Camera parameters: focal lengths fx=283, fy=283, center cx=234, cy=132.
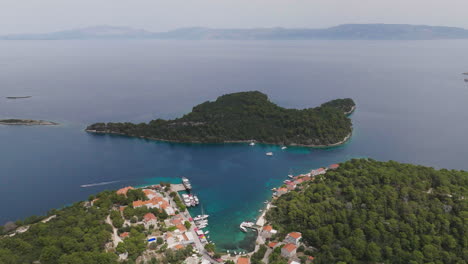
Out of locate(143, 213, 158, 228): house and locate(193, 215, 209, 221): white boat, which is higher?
locate(143, 213, 158, 228): house

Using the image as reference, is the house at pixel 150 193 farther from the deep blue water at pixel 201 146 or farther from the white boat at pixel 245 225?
the white boat at pixel 245 225

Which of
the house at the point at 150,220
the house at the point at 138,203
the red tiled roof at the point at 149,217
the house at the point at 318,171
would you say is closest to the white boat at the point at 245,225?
the house at the point at 150,220

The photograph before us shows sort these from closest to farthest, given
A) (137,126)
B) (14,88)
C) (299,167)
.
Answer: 1. (299,167)
2. (137,126)
3. (14,88)

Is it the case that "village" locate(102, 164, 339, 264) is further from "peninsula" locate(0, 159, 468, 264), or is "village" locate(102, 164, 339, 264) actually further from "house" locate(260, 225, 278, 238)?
"peninsula" locate(0, 159, 468, 264)

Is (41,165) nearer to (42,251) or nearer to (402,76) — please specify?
(42,251)

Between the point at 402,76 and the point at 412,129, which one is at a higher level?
the point at 402,76

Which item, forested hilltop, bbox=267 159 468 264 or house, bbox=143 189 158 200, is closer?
forested hilltop, bbox=267 159 468 264

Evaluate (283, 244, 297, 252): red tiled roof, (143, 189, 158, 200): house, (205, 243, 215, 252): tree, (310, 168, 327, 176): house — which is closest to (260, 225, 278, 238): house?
(283, 244, 297, 252): red tiled roof

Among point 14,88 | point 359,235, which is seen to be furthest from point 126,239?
point 14,88
